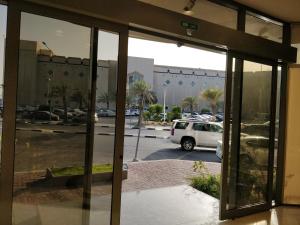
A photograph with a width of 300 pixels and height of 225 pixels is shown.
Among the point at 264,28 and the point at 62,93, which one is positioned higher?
the point at 264,28

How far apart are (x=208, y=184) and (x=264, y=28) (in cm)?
300

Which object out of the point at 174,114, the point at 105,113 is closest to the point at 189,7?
the point at 105,113

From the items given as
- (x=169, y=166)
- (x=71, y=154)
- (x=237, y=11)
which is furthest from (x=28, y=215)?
(x=169, y=166)

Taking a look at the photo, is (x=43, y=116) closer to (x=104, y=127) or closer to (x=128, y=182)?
(x=104, y=127)

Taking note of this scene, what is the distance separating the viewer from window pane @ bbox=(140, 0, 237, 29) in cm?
441

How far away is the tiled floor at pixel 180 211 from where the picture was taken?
14.5 ft

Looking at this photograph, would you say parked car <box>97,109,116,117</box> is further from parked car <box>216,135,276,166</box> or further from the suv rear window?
the suv rear window

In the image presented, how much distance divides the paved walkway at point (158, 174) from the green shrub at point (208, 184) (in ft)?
2.31

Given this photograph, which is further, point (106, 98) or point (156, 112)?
point (156, 112)

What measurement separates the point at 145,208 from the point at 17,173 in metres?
2.71

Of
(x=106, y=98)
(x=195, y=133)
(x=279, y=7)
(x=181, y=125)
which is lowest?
(x=195, y=133)

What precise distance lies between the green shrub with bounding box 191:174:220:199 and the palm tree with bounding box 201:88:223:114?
19116 millimetres

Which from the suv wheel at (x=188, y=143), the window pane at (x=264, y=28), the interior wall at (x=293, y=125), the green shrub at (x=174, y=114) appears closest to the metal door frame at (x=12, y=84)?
the window pane at (x=264, y=28)

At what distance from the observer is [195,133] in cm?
1313
